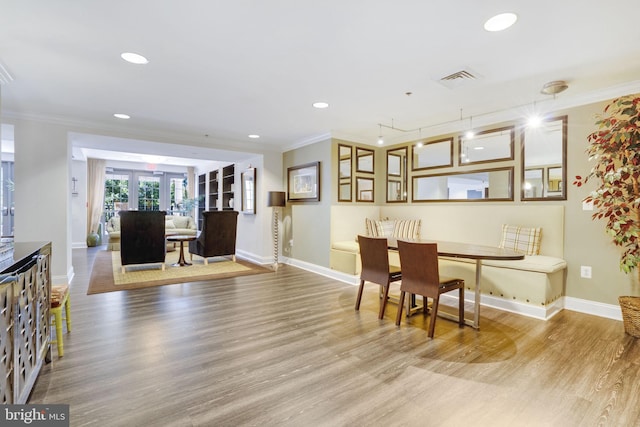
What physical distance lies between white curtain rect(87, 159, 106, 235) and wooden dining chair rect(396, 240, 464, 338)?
343 inches

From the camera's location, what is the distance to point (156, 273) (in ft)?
16.6

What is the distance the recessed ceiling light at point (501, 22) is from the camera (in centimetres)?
193

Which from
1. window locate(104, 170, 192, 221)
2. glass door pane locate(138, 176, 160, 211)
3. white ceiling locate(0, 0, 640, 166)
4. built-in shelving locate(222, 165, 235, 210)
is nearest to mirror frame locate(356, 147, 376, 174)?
white ceiling locate(0, 0, 640, 166)

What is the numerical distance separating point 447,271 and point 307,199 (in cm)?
260

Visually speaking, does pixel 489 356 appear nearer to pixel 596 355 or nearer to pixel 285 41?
pixel 596 355

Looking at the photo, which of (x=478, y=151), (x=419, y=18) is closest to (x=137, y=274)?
(x=419, y=18)

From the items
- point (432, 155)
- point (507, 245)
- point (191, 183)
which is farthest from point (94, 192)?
point (507, 245)

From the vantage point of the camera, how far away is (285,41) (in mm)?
2244

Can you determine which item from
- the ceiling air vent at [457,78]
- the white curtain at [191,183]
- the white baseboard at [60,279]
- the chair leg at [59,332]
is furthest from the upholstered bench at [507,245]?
the white curtain at [191,183]

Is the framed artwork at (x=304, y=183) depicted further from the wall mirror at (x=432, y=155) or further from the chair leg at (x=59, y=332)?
the chair leg at (x=59, y=332)

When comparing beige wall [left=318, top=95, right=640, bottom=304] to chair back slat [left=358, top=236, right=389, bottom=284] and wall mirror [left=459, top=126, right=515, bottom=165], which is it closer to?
wall mirror [left=459, top=126, right=515, bottom=165]

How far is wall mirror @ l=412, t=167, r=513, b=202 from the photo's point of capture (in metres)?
3.92

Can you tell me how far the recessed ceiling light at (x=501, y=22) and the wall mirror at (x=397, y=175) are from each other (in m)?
2.99

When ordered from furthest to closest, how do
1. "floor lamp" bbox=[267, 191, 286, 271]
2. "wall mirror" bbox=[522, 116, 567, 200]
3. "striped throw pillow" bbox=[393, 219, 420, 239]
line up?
"floor lamp" bbox=[267, 191, 286, 271] < "striped throw pillow" bbox=[393, 219, 420, 239] < "wall mirror" bbox=[522, 116, 567, 200]
